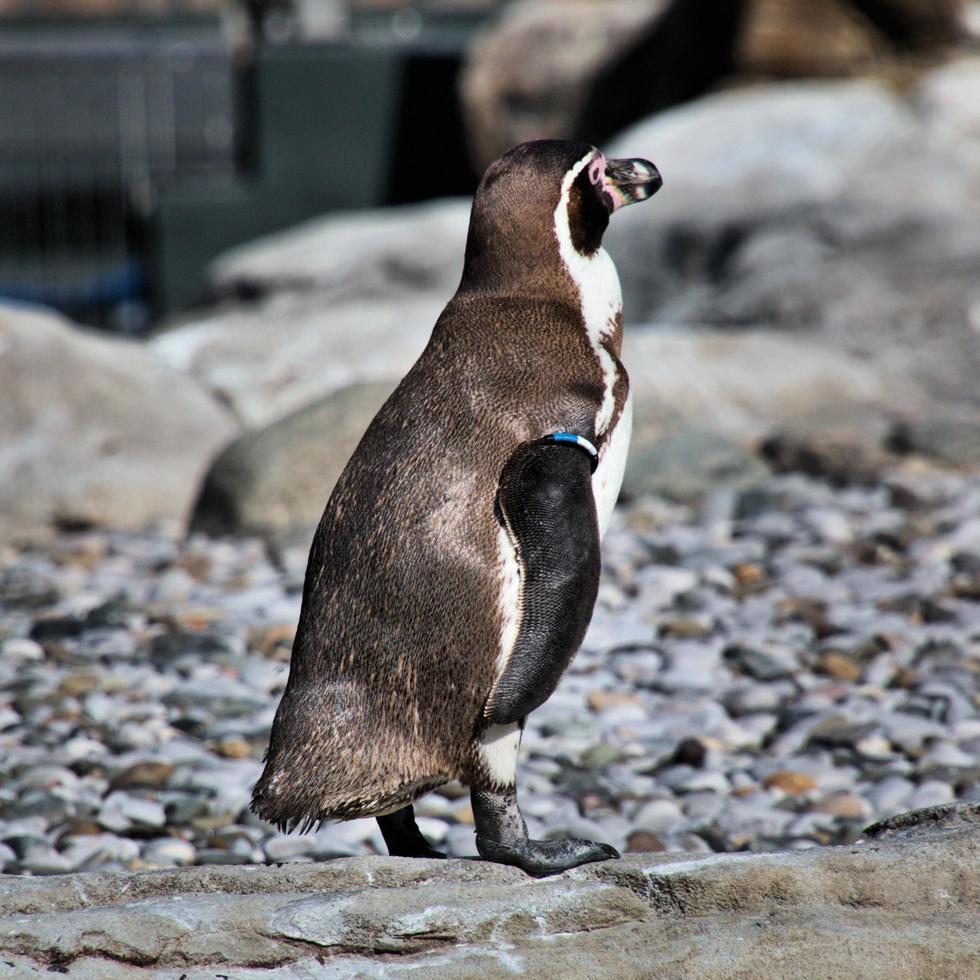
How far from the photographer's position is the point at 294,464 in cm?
615

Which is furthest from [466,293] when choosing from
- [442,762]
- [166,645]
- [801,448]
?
[801,448]

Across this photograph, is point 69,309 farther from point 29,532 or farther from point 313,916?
point 313,916

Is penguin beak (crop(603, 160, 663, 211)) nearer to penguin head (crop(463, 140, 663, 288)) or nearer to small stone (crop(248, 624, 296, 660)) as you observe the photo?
penguin head (crop(463, 140, 663, 288))

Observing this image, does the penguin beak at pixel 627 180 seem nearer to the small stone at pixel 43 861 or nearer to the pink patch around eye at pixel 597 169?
the pink patch around eye at pixel 597 169

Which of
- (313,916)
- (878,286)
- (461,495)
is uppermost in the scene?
(461,495)

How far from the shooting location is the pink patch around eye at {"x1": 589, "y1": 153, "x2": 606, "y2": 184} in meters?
2.74

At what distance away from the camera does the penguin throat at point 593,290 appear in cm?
268

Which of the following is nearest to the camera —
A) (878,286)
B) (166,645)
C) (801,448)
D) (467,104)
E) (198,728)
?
(198,728)

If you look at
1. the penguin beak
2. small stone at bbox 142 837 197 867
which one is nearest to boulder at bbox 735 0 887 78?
the penguin beak

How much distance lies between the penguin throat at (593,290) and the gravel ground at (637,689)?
1.37 meters

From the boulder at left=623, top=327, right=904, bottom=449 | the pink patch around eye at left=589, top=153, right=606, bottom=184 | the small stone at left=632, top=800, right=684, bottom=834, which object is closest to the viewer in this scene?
the pink patch around eye at left=589, top=153, right=606, bottom=184

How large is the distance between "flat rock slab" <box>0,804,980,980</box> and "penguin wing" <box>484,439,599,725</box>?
306 mm

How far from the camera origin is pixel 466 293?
2781 millimetres

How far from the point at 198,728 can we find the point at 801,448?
3.24 m
